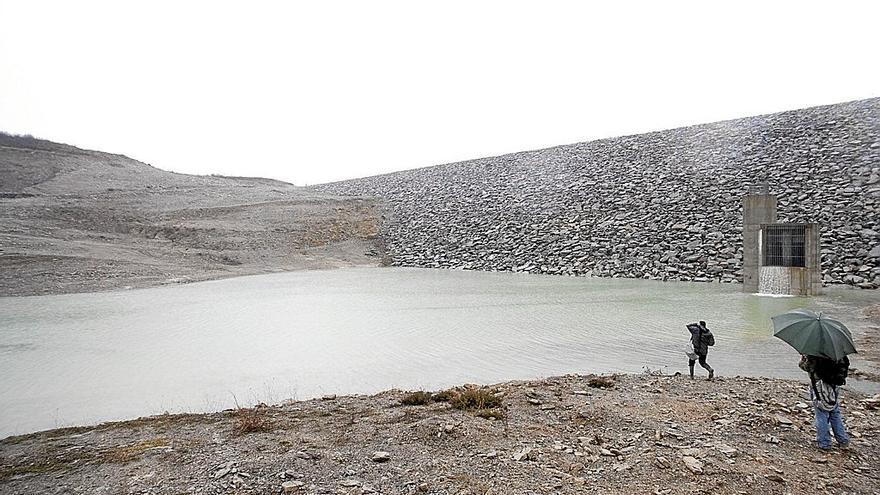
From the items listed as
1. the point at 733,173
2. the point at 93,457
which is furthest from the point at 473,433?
the point at 733,173

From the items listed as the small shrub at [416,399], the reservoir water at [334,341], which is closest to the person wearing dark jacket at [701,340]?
the reservoir water at [334,341]

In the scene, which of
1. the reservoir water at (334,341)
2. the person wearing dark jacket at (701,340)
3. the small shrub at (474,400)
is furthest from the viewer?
the reservoir water at (334,341)

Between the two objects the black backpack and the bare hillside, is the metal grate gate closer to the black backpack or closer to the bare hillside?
the black backpack

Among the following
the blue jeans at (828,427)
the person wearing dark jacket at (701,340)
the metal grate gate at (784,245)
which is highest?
the metal grate gate at (784,245)

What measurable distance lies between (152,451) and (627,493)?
12.4ft

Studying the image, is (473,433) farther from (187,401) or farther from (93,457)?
(187,401)

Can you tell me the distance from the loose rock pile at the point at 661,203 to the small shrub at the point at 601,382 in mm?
15119

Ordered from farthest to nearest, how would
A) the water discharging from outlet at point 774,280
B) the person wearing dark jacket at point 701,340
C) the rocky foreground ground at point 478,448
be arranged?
the water discharging from outlet at point 774,280 → the person wearing dark jacket at point 701,340 → the rocky foreground ground at point 478,448

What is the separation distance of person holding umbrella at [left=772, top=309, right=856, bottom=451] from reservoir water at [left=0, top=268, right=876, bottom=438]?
9.12 ft

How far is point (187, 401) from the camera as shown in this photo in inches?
268

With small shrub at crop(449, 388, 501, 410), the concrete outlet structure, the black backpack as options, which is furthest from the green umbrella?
the concrete outlet structure

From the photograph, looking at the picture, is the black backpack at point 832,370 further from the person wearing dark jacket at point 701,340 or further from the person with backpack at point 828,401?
the person wearing dark jacket at point 701,340

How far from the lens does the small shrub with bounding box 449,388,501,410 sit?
5.70 meters

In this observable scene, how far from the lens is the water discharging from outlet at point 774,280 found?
16109mm
